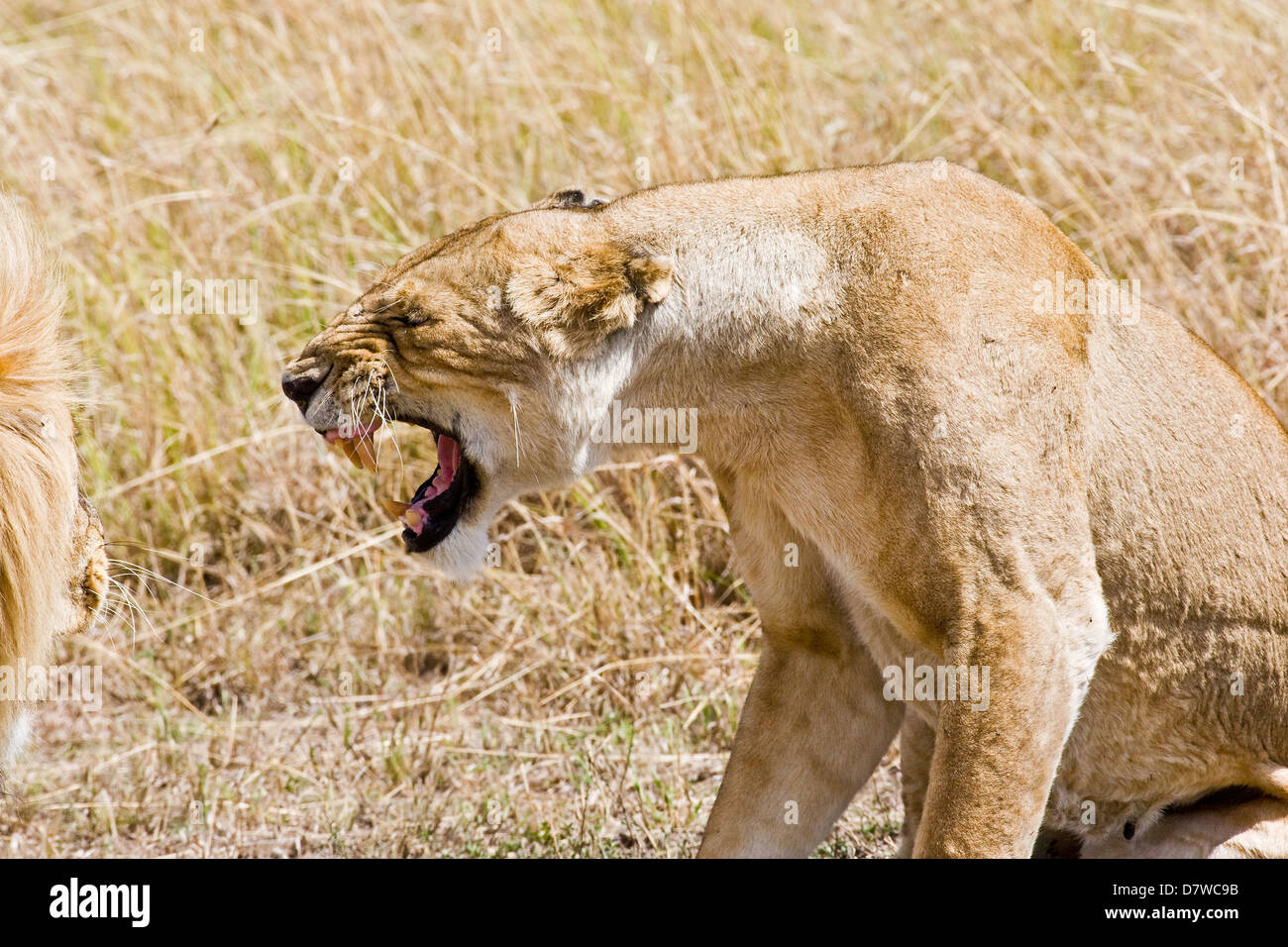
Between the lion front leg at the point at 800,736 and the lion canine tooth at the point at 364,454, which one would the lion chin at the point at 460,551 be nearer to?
the lion canine tooth at the point at 364,454

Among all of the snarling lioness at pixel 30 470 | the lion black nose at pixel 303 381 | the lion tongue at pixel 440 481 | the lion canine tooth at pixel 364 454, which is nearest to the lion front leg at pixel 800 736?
the lion tongue at pixel 440 481

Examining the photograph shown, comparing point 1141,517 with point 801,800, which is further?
point 801,800

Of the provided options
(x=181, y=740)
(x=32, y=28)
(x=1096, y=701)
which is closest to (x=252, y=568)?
(x=181, y=740)

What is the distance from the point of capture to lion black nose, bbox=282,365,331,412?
324cm

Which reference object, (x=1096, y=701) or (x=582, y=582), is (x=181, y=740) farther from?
(x=1096, y=701)

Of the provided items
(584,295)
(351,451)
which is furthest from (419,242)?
(584,295)

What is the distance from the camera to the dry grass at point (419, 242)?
445 cm

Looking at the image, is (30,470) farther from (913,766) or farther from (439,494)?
(913,766)

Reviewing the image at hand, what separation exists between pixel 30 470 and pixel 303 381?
585 millimetres

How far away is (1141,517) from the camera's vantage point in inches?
125

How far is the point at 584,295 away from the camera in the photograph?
10.1ft

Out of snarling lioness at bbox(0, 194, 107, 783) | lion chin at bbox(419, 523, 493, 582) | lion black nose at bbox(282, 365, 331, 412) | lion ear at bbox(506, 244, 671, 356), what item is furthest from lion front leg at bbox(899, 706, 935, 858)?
snarling lioness at bbox(0, 194, 107, 783)

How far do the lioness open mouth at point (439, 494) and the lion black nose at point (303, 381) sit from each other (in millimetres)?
85
